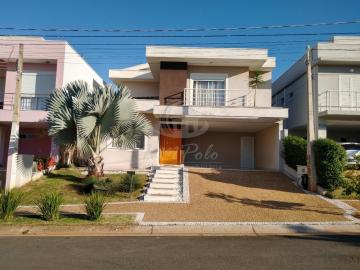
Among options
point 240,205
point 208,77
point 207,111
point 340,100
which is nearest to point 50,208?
point 240,205

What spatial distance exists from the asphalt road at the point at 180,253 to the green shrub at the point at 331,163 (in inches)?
213

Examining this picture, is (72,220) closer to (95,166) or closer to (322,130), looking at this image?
(95,166)

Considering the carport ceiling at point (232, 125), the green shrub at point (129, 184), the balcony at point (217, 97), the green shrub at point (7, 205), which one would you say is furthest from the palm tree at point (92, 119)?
the balcony at point (217, 97)

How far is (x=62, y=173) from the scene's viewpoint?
16266mm

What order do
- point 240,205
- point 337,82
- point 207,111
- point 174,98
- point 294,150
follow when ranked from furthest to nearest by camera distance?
1. point 337,82
2. point 174,98
3. point 207,111
4. point 294,150
5. point 240,205

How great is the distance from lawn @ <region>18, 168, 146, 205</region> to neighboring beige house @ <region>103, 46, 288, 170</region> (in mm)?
3163

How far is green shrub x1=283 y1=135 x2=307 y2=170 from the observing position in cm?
1521

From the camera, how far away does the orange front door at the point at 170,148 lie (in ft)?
62.5

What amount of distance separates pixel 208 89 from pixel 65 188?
958cm

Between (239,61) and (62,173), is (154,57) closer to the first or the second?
(239,61)

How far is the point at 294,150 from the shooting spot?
1577cm

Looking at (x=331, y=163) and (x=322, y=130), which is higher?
(x=322, y=130)

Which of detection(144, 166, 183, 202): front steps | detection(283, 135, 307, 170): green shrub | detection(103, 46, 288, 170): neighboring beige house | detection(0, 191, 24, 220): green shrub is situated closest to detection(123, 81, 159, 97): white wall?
detection(103, 46, 288, 170): neighboring beige house

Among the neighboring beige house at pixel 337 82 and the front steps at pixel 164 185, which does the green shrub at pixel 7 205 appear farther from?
the neighboring beige house at pixel 337 82
